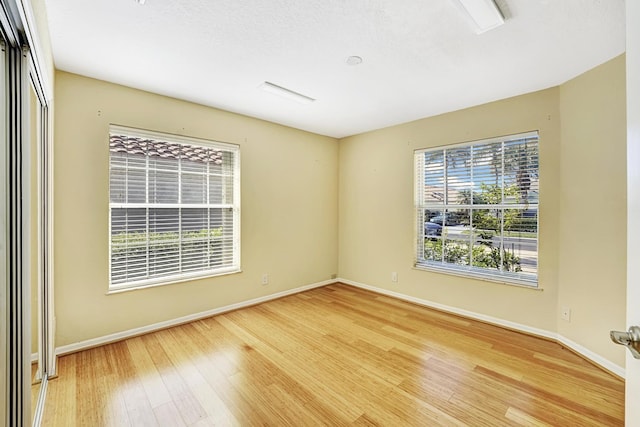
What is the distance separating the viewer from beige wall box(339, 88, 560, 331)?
2773 millimetres

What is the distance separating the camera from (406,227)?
3.89m

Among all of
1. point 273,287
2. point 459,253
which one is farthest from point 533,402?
point 273,287

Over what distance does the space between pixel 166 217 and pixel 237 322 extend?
1.39 metres

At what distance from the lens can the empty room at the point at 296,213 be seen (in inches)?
66.7

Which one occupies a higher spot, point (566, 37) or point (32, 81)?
point (566, 37)

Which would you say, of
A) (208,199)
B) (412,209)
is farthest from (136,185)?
(412,209)

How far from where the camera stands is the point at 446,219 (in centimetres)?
359

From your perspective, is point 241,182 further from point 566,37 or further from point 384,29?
point 566,37

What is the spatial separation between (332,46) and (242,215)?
2.27 meters

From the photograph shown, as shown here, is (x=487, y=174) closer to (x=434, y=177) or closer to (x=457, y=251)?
(x=434, y=177)

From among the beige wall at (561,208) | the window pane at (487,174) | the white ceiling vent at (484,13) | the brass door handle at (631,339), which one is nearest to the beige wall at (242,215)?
the beige wall at (561,208)

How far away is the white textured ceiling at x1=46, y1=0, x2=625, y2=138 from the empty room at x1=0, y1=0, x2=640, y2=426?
0.7 inches

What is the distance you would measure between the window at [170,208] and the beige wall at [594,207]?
3512 mm

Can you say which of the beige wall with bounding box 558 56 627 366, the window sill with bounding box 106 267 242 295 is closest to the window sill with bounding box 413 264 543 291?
the beige wall with bounding box 558 56 627 366
